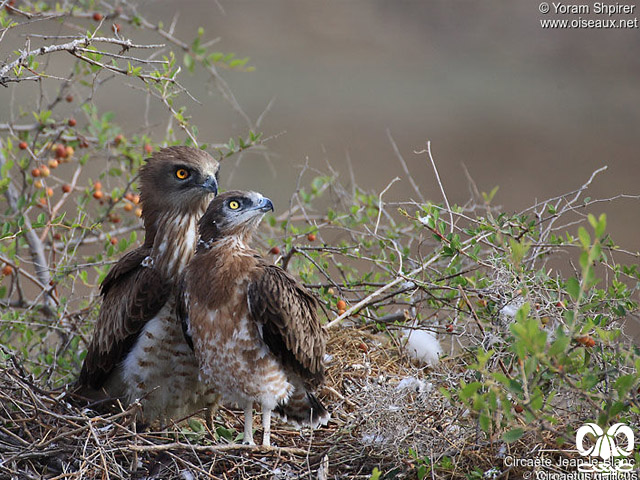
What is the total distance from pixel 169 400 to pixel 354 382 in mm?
1036

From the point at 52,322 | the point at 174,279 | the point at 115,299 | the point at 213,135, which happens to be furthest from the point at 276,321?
the point at 213,135

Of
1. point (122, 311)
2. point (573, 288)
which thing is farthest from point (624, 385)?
point (122, 311)

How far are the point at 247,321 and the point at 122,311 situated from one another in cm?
Answer: 74

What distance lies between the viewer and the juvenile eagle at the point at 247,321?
4.07 meters

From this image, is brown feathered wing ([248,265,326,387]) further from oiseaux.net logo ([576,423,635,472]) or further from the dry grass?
oiseaux.net logo ([576,423,635,472])

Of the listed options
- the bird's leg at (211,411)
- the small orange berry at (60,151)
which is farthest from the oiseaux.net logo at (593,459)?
the small orange berry at (60,151)

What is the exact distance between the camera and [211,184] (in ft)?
14.7

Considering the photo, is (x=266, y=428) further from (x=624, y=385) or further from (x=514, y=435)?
(x=624, y=385)

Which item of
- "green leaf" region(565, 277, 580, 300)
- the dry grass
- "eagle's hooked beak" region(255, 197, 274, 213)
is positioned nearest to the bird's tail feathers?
the dry grass

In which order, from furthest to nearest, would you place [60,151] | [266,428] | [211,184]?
[60,151] < [211,184] < [266,428]

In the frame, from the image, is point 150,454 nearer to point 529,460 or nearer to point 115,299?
point 115,299

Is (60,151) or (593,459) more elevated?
(60,151)

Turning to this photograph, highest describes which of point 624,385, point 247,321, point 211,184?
point 211,184

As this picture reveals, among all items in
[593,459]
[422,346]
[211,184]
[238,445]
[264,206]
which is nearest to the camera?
[593,459]
